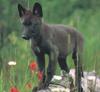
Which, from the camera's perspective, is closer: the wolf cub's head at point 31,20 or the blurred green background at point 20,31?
the wolf cub's head at point 31,20

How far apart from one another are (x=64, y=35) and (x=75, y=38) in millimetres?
257

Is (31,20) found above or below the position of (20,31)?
above

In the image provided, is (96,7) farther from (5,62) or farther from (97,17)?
(5,62)

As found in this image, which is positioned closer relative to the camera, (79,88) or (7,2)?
(79,88)

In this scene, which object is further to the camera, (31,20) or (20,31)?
(20,31)

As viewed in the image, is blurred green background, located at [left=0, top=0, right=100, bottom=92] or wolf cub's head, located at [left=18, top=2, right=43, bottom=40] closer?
wolf cub's head, located at [left=18, top=2, right=43, bottom=40]

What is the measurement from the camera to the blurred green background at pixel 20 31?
886 centimetres

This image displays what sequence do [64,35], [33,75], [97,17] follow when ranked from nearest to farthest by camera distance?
[33,75], [64,35], [97,17]

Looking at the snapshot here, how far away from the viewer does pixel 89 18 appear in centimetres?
1661

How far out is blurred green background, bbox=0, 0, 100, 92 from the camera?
29.1ft

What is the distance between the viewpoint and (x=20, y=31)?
13.0m

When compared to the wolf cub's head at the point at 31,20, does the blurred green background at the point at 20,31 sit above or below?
below

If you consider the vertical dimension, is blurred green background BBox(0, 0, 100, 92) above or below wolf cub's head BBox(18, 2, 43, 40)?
below

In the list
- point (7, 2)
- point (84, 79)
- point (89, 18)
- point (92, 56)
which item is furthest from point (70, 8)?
point (84, 79)
